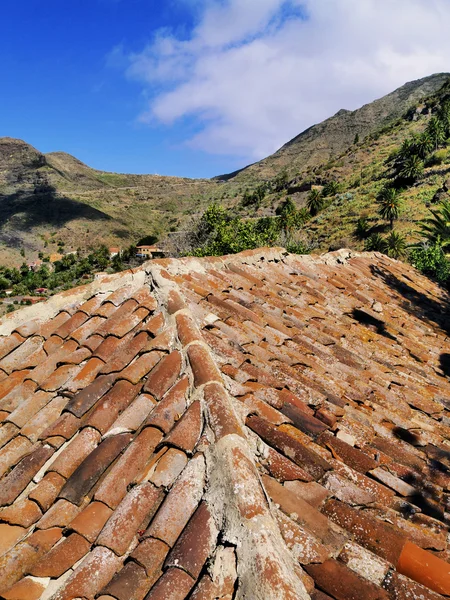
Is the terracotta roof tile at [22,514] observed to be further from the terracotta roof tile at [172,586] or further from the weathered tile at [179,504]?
the terracotta roof tile at [172,586]

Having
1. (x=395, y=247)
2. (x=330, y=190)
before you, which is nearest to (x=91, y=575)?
(x=395, y=247)

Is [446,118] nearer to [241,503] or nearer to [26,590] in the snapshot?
[241,503]

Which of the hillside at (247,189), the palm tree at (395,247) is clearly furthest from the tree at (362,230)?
the palm tree at (395,247)

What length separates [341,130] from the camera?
4498 inches

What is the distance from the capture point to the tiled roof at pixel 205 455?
1.62 m

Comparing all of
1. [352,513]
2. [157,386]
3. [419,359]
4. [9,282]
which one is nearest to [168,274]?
[157,386]

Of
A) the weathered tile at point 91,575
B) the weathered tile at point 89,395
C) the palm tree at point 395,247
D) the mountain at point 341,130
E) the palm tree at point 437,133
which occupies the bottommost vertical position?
the palm tree at point 395,247

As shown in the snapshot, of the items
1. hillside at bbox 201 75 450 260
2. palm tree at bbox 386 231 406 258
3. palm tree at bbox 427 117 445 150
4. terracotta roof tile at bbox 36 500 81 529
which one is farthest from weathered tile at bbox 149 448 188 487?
palm tree at bbox 427 117 445 150

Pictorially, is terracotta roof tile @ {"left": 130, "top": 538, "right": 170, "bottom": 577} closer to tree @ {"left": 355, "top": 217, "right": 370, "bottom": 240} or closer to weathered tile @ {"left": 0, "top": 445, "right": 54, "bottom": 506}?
weathered tile @ {"left": 0, "top": 445, "right": 54, "bottom": 506}

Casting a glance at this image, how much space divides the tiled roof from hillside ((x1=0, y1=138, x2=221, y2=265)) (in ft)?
263

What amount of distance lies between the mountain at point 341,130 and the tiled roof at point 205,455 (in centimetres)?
10552

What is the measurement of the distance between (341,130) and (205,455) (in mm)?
130005

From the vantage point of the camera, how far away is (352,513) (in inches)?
75.7

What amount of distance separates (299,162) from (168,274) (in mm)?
112650
